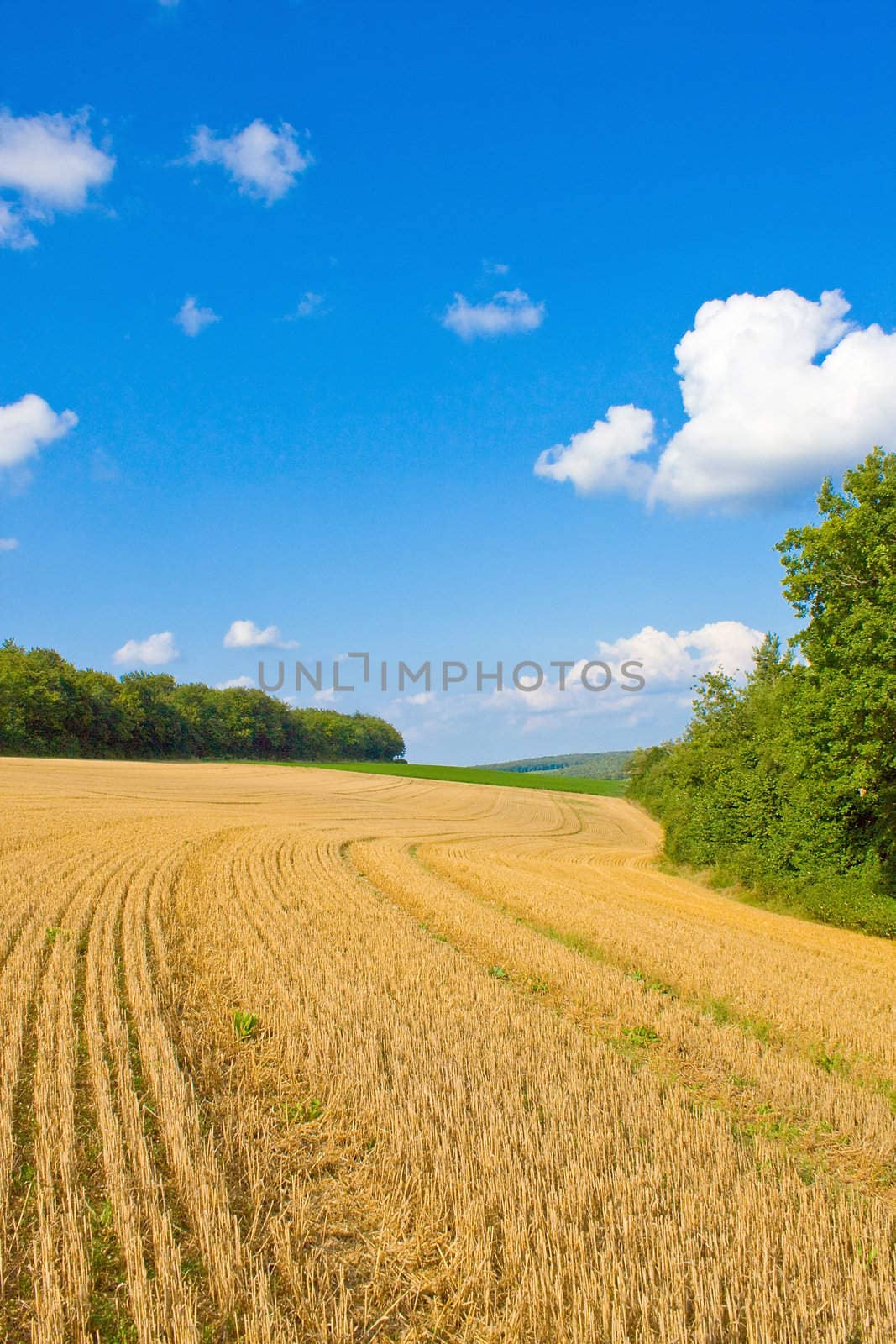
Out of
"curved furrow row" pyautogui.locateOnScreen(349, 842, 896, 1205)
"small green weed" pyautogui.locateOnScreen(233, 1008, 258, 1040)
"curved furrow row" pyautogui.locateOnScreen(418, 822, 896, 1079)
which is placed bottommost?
"curved furrow row" pyautogui.locateOnScreen(418, 822, 896, 1079)

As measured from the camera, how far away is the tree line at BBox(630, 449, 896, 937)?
18922 mm

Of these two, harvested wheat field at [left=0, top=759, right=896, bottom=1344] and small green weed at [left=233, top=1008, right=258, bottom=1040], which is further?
small green weed at [left=233, top=1008, right=258, bottom=1040]

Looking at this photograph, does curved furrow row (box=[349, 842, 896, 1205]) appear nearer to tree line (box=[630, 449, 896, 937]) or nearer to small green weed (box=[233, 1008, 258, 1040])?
small green weed (box=[233, 1008, 258, 1040])

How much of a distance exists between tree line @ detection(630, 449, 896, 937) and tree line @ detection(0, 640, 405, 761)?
80942mm

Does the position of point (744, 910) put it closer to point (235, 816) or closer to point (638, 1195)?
point (638, 1195)

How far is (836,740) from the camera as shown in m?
20.4

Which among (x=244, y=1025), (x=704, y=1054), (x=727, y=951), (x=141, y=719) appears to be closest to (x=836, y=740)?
(x=727, y=951)

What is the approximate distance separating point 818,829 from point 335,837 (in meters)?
17.6

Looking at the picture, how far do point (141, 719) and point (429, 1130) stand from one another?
341 feet

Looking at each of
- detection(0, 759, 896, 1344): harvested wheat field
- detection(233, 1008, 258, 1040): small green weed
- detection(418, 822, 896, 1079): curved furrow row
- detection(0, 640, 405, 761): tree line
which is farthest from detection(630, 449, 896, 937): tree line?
detection(0, 640, 405, 761): tree line

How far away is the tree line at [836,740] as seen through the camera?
18.9 meters

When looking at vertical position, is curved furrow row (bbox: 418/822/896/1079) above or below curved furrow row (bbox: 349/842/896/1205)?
below

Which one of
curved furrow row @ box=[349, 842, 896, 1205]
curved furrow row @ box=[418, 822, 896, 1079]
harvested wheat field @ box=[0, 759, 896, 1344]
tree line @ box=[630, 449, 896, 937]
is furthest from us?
tree line @ box=[630, 449, 896, 937]

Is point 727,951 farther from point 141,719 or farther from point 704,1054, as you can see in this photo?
point 141,719
